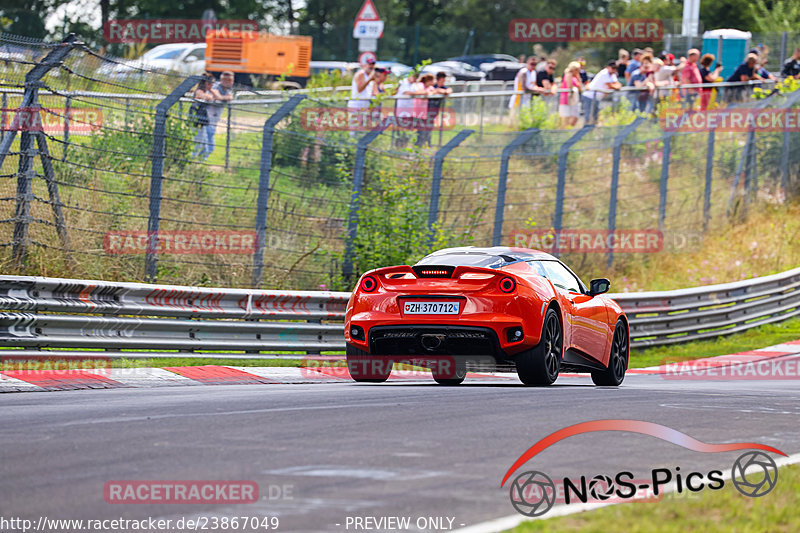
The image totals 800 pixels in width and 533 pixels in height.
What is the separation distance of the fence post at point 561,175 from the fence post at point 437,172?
9.25 ft

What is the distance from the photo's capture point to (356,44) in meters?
52.6

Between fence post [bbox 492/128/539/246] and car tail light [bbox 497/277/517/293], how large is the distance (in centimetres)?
835

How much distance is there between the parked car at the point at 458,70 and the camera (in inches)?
1767

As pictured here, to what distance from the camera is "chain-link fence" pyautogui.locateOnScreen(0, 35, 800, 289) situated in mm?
12578

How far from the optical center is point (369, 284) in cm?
1076

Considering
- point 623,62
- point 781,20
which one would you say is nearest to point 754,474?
point 623,62


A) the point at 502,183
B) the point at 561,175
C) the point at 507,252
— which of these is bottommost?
the point at 507,252

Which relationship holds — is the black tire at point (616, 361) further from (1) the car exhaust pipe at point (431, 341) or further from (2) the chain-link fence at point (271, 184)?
(2) the chain-link fence at point (271, 184)

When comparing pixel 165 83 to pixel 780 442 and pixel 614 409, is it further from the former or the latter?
pixel 780 442

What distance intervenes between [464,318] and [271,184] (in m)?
5.49

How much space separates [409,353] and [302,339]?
329 cm

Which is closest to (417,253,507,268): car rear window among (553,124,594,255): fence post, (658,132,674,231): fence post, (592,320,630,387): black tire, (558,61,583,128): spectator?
(592,320,630,387): black tire

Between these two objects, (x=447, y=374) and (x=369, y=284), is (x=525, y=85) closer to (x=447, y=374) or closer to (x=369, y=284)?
(x=447, y=374)

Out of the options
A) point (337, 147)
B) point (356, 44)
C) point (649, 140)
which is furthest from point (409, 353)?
point (356, 44)
